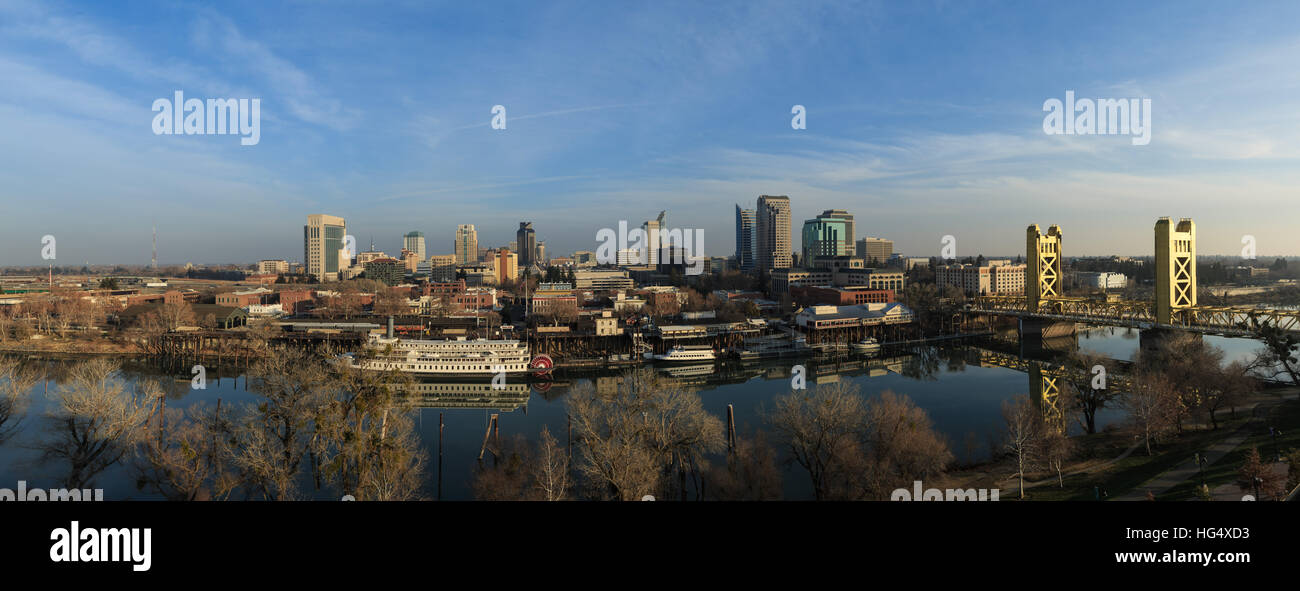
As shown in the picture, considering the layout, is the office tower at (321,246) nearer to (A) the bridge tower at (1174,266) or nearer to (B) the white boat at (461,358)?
(B) the white boat at (461,358)

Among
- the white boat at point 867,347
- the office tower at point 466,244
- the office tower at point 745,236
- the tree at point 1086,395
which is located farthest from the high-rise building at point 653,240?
the tree at point 1086,395

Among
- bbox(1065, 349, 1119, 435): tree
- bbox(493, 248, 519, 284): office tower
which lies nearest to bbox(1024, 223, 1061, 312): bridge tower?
bbox(1065, 349, 1119, 435): tree

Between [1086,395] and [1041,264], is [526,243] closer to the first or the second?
[1041,264]

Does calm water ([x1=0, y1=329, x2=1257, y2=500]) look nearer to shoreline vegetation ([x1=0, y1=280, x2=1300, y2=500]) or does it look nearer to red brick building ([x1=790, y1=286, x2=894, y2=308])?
shoreline vegetation ([x1=0, y1=280, x2=1300, y2=500])

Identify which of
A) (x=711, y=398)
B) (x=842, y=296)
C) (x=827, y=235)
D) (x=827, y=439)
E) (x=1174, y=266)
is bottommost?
(x=711, y=398)

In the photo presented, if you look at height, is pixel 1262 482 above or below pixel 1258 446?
above

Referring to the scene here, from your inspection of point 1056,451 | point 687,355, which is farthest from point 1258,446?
point 687,355
